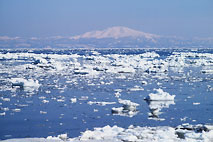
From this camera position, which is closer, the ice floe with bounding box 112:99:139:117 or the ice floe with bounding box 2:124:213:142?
the ice floe with bounding box 2:124:213:142

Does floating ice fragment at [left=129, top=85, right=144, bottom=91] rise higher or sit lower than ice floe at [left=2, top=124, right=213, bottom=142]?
lower

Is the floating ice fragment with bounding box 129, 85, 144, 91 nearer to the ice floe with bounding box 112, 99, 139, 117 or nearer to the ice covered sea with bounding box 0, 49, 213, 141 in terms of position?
the ice covered sea with bounding box 0, 49, 213, 141

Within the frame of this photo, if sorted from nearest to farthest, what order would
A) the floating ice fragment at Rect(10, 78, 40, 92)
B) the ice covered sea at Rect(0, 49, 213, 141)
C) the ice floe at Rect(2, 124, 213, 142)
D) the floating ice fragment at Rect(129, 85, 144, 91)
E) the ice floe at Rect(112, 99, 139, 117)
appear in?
the ice floe at Rect(2, 124, 213, 142), the ice covered sea at Rect(0, 49, 213, 141), the ice floe at Rect(112, 99, 139, 117), the floating ice fragment at Rect(129, 85, 144, 91), the floating ice fragment at Rect(10, 78, 40, 92)

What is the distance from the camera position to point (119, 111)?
13445 millimetres

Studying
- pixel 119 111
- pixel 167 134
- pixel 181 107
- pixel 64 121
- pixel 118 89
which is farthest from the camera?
pixel 118 89

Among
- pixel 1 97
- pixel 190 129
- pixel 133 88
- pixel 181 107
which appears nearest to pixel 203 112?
pixel 181 107

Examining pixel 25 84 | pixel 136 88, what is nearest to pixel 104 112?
pixel 136 88

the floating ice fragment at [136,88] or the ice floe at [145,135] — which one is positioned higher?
the ice floe at [145,135]

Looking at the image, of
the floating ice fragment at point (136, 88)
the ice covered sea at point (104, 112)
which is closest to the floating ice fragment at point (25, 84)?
the ice covered sea at point (104, 112)

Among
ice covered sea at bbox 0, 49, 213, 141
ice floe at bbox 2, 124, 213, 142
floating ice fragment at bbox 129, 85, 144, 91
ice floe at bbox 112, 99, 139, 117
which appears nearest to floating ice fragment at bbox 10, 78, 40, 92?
ice covered sea at bbox 0, 49, 213, 141

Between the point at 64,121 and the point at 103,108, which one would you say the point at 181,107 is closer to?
the point at 103,108

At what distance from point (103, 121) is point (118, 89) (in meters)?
7.08

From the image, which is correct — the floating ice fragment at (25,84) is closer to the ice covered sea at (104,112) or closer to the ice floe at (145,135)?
the ice covered sea at (104,112)

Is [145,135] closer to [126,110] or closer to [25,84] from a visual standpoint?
[126,110]
